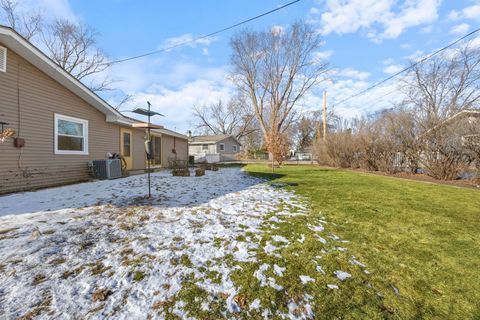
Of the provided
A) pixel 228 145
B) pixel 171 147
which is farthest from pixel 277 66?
pixel 171 147

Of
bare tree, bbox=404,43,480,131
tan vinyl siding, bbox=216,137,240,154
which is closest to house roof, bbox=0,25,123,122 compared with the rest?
tan vinyl siding, bbox=216,137,240,154

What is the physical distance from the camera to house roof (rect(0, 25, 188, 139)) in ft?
17.8

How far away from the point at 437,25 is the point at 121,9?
14440mm

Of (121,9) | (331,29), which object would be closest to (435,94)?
(331,29)

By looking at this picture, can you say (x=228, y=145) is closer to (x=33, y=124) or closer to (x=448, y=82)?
(x=448, y=82)

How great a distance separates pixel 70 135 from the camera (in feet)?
24.6

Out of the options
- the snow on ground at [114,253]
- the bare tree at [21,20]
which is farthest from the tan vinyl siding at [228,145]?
the snow on ground at [114,253]

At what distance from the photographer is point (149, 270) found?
88.2 inches

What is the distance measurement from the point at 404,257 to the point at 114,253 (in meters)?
3.38

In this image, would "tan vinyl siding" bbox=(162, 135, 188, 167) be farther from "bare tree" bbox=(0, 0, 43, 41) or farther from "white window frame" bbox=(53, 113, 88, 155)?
"bare tree" bbox=(0, 0, 43, 41)

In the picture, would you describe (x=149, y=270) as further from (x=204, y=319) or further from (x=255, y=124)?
(x=255, y=124)

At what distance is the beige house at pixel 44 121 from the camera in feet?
18.6

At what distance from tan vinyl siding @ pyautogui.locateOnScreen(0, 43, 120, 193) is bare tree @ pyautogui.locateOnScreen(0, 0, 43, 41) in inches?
561

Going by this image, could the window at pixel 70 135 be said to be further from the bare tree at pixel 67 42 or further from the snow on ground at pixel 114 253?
the bare tree at pixel 67 42
